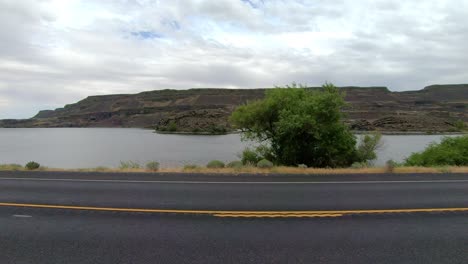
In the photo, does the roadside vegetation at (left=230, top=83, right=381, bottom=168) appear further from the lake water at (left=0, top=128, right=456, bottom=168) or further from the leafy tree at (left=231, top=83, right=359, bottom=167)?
the lake water at (left=0, top=128, right=456, bottom=168)

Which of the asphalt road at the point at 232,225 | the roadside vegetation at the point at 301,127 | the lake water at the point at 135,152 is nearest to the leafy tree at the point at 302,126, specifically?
the roadside vegetation at the point at 301,127

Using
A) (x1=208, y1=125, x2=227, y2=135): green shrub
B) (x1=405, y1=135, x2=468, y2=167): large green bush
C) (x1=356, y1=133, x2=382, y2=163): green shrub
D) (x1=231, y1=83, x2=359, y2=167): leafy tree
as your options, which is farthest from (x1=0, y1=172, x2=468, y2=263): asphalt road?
(x1=208, y1=125, x2=227, y2=135): green shrub

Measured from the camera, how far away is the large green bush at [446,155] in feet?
86.2

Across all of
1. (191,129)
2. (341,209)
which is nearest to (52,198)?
A: (341,209)

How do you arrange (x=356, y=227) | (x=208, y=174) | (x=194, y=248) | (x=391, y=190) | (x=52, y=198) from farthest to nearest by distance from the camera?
(x=208, y=174), (x=391, y=190), (x=52, y=198), (x=356, y=227), (x=194, y=248)

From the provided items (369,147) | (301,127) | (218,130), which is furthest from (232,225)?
(218,130)

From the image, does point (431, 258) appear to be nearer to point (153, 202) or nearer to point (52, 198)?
point (153, 202)

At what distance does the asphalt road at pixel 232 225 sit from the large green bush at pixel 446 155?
16148 mm

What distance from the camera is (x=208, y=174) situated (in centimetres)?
1503

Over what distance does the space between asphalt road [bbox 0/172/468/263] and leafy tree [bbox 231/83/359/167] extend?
14.1 meters

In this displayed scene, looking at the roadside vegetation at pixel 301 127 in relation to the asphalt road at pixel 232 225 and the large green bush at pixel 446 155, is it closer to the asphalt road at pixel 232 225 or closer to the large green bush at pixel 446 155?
the large green bush at pixel 446 155

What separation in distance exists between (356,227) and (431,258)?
162 centimetres

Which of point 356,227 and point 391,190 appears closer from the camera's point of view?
point 356,227

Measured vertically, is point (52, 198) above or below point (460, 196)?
above
